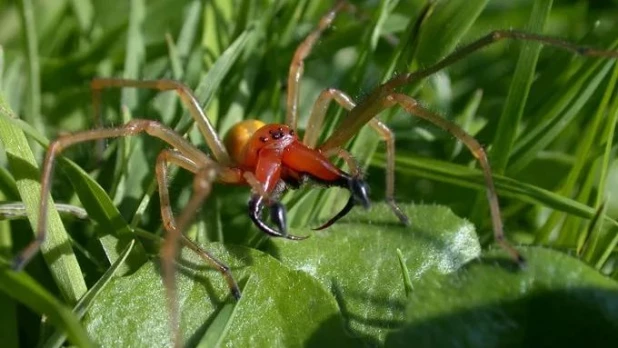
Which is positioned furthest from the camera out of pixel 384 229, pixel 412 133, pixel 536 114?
pixel 412 133

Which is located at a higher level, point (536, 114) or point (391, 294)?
point (536, 114)

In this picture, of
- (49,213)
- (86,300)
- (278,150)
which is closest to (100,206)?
(49,213)

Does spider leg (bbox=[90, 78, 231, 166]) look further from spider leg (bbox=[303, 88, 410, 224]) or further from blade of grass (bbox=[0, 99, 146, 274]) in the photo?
blade of grass (bbox=[0, 99, 146, 274])

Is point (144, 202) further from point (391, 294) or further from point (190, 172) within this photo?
point (391, 294)

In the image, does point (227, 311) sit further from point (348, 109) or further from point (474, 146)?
point (348, 109)

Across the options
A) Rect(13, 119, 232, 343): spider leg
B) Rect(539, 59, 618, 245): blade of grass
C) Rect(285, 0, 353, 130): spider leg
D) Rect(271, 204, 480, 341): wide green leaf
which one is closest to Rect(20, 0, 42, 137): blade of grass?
Rect(13, 119, 232, 343): spider leg

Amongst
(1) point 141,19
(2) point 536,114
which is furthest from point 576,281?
(1) point 141,19

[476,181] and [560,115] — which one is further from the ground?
[560,115]

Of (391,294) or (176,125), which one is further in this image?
(176,125)
